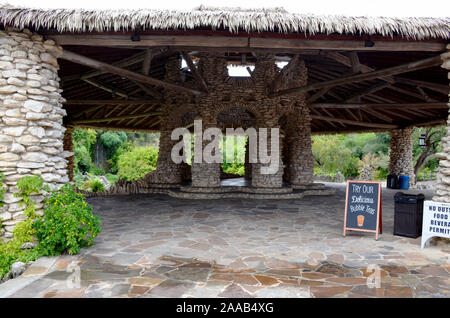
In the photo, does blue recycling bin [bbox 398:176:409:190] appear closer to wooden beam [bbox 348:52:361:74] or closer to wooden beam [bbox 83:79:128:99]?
wooden beam [bbox 348:52:361:74]

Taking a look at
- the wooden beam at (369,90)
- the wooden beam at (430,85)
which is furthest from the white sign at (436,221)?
the wooden beam at (369,90)

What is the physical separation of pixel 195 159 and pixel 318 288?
8.18 m

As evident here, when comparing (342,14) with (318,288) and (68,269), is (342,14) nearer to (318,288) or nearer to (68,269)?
(318,288)

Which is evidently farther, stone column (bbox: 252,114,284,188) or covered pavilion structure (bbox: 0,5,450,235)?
stone column (bbox: 252,114,284,188)

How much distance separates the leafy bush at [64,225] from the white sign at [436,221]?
5.45 meters

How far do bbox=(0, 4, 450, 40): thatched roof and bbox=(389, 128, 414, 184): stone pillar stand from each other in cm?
1266

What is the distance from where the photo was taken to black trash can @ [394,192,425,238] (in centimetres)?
561

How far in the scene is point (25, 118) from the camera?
5.05m

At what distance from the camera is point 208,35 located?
5.84 meters

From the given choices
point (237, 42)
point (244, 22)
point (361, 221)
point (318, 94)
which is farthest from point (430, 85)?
point (244, 22)

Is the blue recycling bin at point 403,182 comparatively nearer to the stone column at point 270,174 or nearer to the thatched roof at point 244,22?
the stone column at point 270,174

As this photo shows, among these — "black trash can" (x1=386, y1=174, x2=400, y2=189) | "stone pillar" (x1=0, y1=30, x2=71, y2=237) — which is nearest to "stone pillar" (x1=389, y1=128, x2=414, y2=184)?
"black trash can" (x1=386, y1=174, x2=400, y2=189)

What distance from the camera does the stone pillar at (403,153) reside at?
1655 centimetres

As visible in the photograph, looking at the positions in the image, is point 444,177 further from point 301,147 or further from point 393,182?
point 393,182
